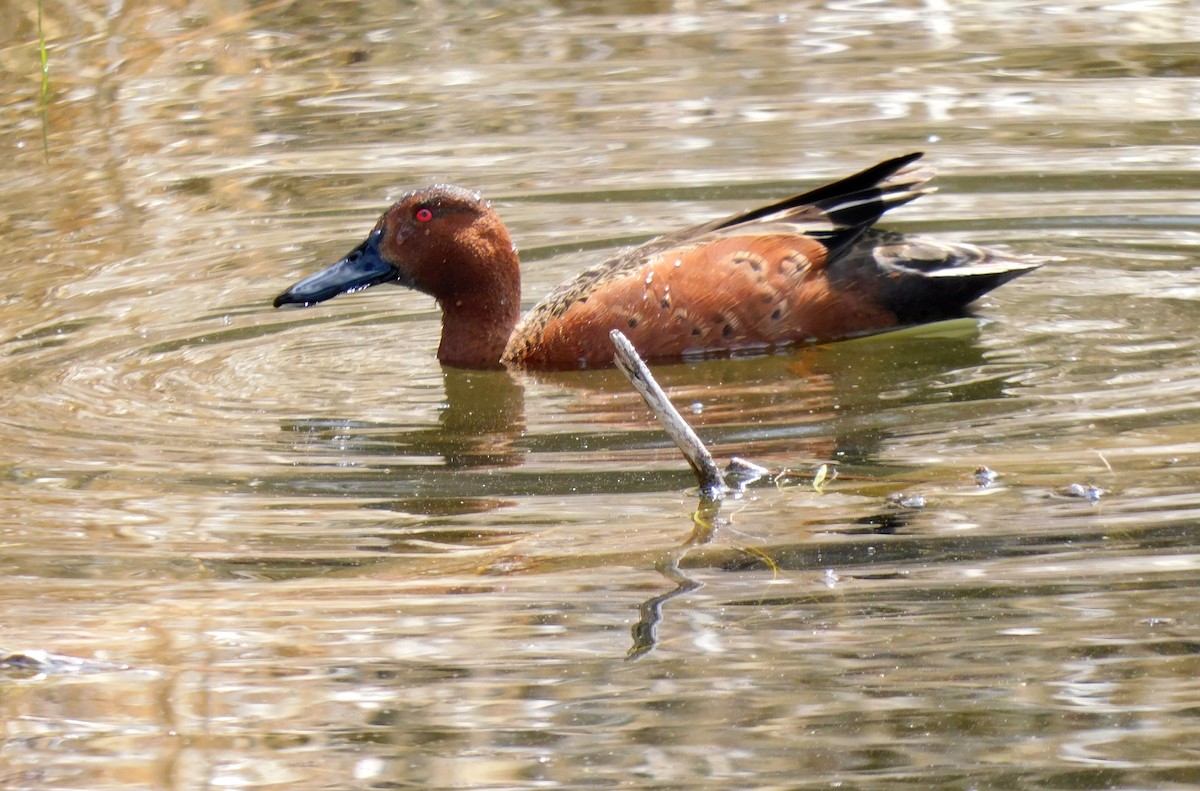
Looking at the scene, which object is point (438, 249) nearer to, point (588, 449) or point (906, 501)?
point (588, 449)

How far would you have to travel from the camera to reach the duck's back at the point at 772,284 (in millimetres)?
7137

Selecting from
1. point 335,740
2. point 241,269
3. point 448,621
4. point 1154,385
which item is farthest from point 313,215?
point 335,740

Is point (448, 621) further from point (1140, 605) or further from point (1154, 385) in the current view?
point (1154, 385)

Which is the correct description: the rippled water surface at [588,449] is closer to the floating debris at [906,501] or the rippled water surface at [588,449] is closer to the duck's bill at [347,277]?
the floating debris at [906,501]

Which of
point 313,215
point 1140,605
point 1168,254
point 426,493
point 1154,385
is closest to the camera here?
point 1140,605

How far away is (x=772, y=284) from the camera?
23.8 ft

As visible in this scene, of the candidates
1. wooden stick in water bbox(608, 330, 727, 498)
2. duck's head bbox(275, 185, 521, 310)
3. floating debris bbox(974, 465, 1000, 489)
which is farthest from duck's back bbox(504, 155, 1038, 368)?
floating debris bbox(974, 465, 1000, 489)

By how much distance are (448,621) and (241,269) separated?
4.70 meters

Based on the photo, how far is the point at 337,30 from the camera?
1287 cm

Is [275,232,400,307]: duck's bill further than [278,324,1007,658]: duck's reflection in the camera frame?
Yes

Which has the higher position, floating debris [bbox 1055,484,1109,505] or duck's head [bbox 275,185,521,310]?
duck's head [bbox 275,185,521,310]

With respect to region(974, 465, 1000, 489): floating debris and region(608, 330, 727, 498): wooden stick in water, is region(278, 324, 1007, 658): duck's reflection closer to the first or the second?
region(608, 330, 727, 498): wooden stick in water

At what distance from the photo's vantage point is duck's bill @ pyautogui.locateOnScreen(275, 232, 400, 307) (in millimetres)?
7352

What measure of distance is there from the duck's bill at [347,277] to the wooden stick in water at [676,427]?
2425 millimetres
